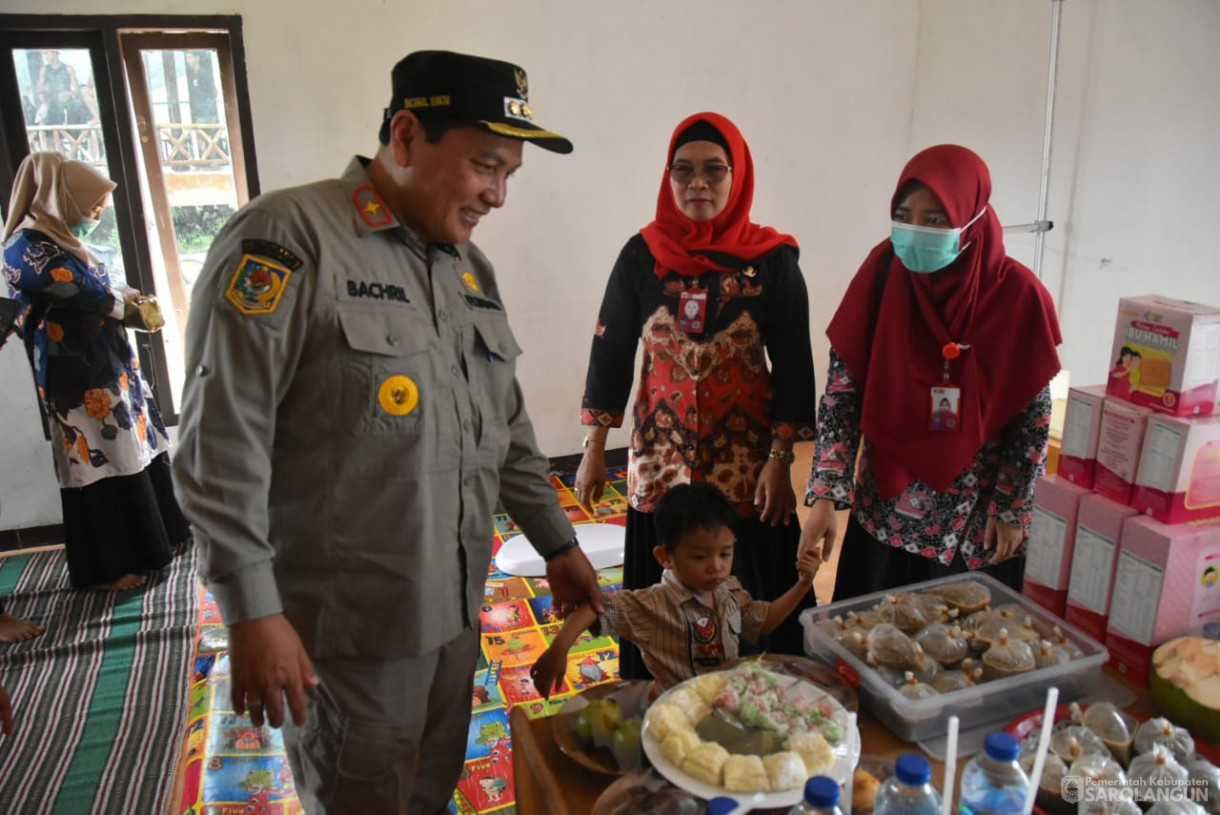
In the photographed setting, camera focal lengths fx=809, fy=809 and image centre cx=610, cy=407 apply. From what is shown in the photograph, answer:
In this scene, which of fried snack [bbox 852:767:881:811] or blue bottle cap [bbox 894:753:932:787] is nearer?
blue bottle cap [bbox 894:753:932:787]

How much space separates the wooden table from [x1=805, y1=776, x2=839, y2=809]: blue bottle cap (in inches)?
13.5

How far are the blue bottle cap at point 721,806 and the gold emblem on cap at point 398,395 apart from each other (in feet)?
2.05

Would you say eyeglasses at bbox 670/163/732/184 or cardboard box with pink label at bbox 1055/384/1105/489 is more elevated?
eyeglasses at bbox 670/163/732/184

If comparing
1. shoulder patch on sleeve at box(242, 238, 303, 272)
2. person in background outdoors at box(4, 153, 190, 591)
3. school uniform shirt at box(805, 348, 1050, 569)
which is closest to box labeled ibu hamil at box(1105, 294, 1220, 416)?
school uniform shirt at box(805, 348, 1050, 569)

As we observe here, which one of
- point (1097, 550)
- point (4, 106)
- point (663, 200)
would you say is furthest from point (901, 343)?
point (4, 106)

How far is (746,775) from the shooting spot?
2.85 feet

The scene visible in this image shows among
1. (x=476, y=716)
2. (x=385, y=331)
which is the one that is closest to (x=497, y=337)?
(x=385, y=331)

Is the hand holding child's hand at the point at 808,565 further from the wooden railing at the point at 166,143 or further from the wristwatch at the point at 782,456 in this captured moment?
the wooden railing at the point at 166,143

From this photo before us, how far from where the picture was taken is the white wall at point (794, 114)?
301 cm

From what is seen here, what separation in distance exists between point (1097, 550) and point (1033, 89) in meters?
2.99

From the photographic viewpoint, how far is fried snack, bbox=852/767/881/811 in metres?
0.88

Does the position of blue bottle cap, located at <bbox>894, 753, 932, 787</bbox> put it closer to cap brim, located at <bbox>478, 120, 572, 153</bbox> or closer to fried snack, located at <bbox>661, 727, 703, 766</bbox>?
fried snack, located at <bbox>661, 727, 703, 766</bbox>

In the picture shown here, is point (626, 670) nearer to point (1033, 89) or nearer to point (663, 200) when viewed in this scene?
point (663, 200)

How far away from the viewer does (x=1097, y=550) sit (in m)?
1.17
